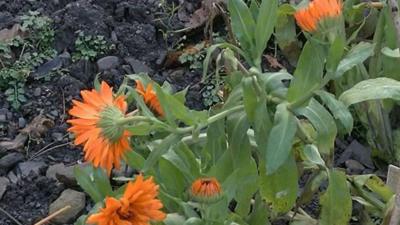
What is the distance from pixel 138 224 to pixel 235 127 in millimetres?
384

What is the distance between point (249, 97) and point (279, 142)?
0.12 meters

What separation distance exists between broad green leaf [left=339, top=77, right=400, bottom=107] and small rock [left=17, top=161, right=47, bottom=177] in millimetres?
950

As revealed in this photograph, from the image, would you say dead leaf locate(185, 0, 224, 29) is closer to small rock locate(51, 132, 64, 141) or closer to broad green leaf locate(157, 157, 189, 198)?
small rock locate(51, 132, 64, 141)

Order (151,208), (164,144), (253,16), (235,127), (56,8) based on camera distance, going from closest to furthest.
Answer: (151,208) < (164,144) < (235,127) < (253,16) < (56,8)

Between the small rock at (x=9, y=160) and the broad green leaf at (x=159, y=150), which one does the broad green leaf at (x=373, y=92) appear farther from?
the small rock at (x=9, y=160)

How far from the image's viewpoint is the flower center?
163 cm

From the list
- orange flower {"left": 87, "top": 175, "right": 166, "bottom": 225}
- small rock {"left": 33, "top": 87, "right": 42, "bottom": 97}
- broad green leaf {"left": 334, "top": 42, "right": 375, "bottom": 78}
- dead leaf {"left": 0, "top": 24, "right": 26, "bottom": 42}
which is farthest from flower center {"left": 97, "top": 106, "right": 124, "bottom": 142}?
dead leaf {"left": 0, "top": 24, "right": 26, "bottom": 42}

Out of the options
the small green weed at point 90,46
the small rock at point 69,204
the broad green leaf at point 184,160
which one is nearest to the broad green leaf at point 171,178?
the broad green leaf at point 184,160

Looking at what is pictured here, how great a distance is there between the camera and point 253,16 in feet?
7.07

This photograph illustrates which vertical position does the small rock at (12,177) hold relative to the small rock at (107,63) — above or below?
below

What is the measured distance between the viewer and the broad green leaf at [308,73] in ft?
5.99

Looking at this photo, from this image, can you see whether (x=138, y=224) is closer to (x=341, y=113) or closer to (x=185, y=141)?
(x=185, y=141)

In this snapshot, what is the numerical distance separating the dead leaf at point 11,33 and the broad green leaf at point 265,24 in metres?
1.25

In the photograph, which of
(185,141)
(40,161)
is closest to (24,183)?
(40,161)
